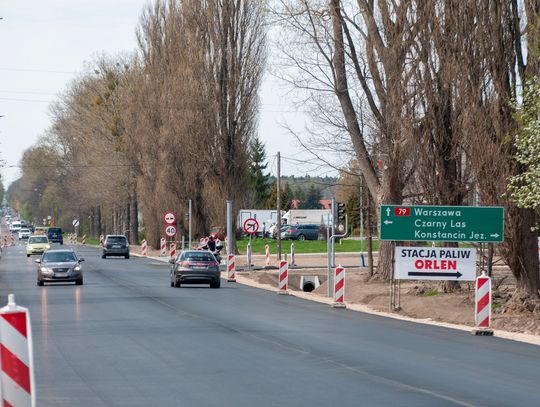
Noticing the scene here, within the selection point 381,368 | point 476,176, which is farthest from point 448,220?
point 381,368

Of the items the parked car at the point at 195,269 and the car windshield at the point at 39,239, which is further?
the car windshield at the point at 39,239

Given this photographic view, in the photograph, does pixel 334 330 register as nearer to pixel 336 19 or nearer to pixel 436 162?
pixel 436 162

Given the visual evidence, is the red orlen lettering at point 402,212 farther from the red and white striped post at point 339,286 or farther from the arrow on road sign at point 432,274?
the red and white striped post at point 339,286

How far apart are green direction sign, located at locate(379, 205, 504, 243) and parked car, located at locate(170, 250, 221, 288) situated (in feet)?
40.4

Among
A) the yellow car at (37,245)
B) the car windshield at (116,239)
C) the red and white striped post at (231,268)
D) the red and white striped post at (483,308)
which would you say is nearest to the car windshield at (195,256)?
the red and white striped post at (231,268)

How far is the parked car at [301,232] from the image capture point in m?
112

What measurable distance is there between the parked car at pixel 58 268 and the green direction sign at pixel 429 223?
15770 mm

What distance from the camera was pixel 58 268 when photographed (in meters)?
42.9

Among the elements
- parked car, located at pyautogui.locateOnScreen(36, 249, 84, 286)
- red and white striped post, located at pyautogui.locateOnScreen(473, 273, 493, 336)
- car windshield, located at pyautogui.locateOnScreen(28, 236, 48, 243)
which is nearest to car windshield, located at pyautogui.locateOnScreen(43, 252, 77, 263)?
parked car, located at pyautogui.locateOnScreen(36, 249, 84, 286)

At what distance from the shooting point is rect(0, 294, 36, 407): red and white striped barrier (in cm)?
828

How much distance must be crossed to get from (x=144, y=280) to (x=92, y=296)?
11758mm

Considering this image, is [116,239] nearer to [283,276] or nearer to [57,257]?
[57,257]

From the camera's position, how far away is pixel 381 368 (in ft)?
55.0

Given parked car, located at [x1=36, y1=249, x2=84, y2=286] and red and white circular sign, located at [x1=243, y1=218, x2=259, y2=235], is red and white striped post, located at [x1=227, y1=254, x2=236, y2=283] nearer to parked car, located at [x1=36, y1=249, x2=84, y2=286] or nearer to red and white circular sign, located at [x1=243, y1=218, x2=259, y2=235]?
parked car, located at [x1=36, y1=249, x2=84, y2=286]
